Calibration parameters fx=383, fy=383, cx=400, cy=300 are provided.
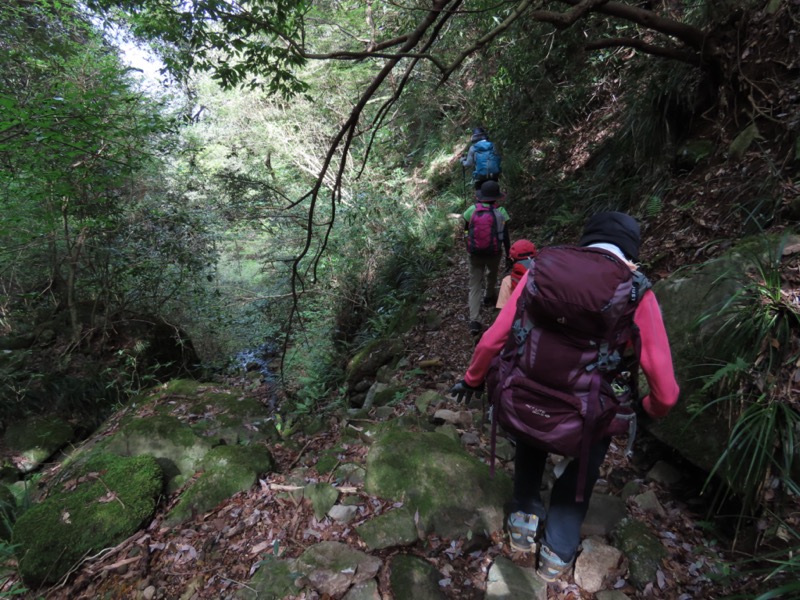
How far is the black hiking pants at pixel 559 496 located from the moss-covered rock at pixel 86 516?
2948 mm

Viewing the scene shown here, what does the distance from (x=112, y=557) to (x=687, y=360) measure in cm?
445

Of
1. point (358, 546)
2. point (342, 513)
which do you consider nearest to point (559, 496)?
point (358, 546)

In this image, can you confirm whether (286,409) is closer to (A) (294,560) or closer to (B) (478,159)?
(A) (294,560)

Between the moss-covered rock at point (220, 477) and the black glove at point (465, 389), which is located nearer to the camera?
the black glove at point (465, 389)

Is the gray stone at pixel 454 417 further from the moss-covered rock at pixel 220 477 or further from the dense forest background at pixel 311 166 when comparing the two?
the dense forest background at pixel 311 166

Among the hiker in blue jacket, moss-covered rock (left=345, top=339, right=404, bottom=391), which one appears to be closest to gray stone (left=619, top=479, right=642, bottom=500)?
moss-covered rock (left=345, top=339, right=404, bottom=391)

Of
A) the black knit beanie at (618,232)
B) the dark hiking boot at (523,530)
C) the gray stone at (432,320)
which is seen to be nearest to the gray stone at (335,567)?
the dark hiking boot at (523,530)

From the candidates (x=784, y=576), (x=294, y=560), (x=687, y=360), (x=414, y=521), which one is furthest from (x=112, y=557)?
(x=687, y=360)

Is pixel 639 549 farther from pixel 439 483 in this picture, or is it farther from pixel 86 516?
pixel 86 516

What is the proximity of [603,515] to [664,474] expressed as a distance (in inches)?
26.5

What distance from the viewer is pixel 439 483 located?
2871 millimetres

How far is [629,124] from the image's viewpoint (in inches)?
224

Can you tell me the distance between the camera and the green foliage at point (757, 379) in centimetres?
212

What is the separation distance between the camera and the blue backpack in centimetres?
763
